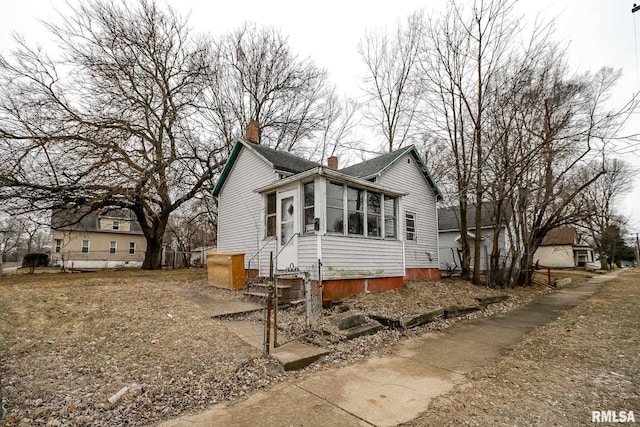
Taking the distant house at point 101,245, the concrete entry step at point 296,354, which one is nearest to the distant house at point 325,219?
the concrete entry step at point 296,354

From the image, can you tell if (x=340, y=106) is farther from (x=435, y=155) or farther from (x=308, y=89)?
(x=435, y=155)

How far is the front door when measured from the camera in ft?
29.6

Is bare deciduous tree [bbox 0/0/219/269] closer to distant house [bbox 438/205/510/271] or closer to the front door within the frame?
the front door

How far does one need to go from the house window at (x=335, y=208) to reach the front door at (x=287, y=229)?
0.97 m

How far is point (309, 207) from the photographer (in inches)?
349

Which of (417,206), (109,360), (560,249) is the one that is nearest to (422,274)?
(417,206)

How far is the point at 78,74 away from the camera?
13305 millimetres

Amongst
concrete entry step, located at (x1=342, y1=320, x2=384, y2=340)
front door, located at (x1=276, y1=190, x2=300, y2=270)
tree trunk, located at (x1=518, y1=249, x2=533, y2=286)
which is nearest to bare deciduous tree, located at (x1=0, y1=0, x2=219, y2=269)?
front door, located at (x1=276, y1=190, x2=300, y2=270)

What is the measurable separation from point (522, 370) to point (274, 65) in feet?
65.5

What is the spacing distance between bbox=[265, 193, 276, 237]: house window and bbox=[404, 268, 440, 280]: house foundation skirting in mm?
6119

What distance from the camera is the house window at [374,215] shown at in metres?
10.1

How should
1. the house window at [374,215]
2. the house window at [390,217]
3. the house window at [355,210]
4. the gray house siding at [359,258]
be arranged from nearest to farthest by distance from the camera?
the gray house siding at [359,258], the house window at [355,210], the house window at [374,215], the house window at [390,217]

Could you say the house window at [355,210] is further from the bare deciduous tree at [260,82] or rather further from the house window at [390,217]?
the bare deciduous tree at [260,82]

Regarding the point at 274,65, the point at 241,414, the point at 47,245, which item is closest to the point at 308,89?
the point at 274,65
